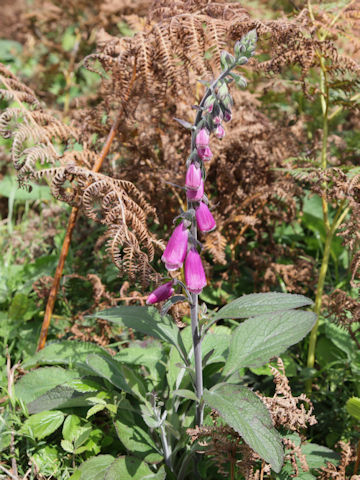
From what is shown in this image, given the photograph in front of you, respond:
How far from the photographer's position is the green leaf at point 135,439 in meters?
2.03

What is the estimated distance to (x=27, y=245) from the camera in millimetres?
3854

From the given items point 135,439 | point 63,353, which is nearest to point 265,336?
point 135,439

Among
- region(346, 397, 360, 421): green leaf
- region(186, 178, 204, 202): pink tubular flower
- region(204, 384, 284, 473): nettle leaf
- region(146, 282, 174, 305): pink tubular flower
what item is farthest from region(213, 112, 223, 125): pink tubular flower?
region(346, 397, 360, 421): green leaf

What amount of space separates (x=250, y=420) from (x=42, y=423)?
1.11m

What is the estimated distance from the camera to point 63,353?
8.12 feet

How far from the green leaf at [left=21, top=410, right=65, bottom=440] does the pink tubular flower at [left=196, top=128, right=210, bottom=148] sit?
1.55 meters

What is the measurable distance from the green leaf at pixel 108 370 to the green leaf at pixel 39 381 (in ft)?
0.79

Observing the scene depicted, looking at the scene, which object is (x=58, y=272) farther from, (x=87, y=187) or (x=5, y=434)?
(x=5, y=434)

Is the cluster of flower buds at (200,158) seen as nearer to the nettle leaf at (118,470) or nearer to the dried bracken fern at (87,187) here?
the dried bracken fern at (87,187)

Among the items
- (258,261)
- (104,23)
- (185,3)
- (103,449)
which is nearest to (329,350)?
(258,261)

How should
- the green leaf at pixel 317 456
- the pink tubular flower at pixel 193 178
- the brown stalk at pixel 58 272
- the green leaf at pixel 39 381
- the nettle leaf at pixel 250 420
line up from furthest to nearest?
the brown stalk at pixel 58 272 < the green leaf at pixel 39 381 < the green leaf at pixel 317 456 < the pink tubular flower at pixel 193 178 < the nettle leaf at pixel 250 420

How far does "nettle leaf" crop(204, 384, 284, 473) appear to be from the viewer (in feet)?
Result: 5.13

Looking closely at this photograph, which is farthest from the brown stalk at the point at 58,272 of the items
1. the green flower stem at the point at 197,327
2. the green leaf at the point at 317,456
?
the green leaf at the point at 317,456

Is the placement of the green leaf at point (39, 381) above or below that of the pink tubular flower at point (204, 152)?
below
